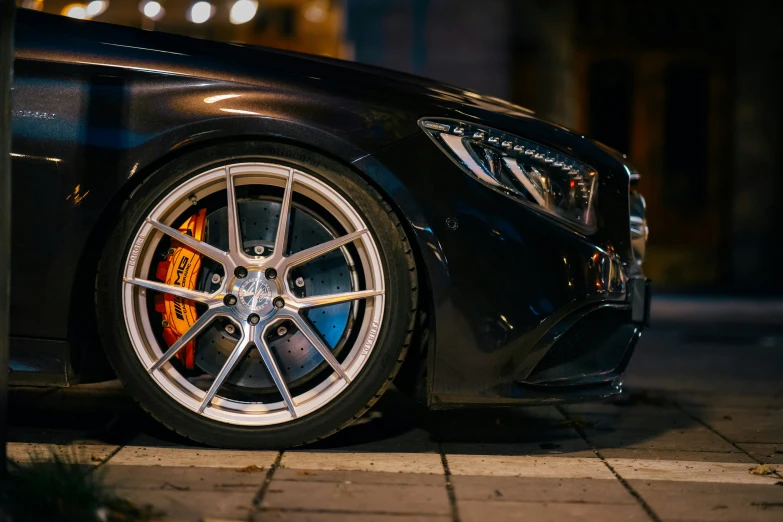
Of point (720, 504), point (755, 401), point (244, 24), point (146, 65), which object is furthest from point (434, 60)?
point (720, 504)

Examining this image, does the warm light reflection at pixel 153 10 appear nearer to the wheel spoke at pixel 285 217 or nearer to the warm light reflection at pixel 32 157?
the warm light reflection at pixel 32 157

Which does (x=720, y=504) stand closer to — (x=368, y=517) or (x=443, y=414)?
(x=368, y=517)

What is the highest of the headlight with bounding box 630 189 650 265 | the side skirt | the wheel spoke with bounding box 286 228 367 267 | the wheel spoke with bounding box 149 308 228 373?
the headlight with bounding box 630 189 650 265

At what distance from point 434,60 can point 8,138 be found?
25.7 feet

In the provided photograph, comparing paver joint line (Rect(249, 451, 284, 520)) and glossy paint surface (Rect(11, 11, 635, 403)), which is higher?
glossy paint surface (Rect(11, 11, 635, 403))

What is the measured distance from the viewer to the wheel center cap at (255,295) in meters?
3.50

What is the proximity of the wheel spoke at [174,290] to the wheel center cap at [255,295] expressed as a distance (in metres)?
0.09

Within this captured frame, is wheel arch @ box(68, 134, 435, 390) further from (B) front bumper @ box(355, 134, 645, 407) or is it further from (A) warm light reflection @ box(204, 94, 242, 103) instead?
(A) warm light reflection @ box(204, 94, 242, 103)

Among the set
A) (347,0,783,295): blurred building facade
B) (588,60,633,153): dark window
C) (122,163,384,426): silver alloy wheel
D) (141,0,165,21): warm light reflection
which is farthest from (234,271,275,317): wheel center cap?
(588,60,633,153): dark window

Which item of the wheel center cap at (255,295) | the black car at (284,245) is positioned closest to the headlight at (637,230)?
the black car at (284,245)

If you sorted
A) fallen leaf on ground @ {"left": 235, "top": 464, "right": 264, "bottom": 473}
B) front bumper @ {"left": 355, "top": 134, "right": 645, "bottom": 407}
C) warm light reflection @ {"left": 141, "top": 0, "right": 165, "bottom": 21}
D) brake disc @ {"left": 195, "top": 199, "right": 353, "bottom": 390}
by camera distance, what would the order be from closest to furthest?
fallen leaf on ground @ {"left": 235, "top": 464, "right": 264, "bottom": 473}, front bumper @ {"left": 355, "top": 134, "right": 645, "bottom": 407}, brake disc @ {"left": 195, "top": 199, "right": 353, "bottom": 390}, warm light reflection @ {"left": 141, "top": 0, "right": 165, "bottom": 21}

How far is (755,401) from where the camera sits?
5.03 meters

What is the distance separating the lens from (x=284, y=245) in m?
3.52

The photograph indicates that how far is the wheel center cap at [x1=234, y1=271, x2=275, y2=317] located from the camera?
138 inches
